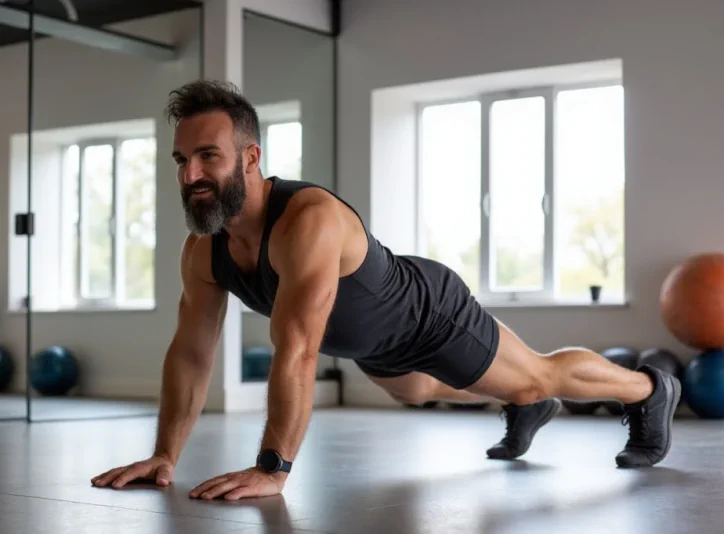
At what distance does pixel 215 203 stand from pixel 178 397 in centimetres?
56

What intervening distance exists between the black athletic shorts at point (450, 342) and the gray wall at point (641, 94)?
3.19 m

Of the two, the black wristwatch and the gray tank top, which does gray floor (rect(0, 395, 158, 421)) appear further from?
the black wristwatch

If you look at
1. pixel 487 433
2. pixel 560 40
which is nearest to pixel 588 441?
pixel 487 433

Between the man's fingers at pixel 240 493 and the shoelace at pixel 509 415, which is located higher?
the shoelace at pixel 509 415

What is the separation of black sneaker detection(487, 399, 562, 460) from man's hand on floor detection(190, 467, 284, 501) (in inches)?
41.3

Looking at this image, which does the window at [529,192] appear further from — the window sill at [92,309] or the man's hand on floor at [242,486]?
the man's hand on floor at [242,486]

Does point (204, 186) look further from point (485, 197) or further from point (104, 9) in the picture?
point (104, 9)

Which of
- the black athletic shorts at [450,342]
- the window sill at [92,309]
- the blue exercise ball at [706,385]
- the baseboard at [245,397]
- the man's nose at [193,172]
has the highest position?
the man's nose at [193,172]

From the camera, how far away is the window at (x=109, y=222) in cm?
766

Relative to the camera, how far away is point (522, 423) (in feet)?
11.0

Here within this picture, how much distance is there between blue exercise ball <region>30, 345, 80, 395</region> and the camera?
7301mm

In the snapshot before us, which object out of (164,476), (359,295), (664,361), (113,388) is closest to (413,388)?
(359,295)

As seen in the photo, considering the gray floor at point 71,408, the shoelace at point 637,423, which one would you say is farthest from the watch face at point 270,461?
the gray floor at point 71,408

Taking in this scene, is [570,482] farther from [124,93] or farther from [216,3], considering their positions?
[124,93]
